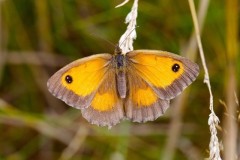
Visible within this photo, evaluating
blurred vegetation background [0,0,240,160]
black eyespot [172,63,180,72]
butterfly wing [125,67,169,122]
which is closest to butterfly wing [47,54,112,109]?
butterfly wing [125,67,169,122]

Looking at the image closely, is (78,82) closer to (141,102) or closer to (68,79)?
(68,79)

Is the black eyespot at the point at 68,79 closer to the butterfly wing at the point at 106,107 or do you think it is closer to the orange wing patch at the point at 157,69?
the butterfly wing at the point at 106,107

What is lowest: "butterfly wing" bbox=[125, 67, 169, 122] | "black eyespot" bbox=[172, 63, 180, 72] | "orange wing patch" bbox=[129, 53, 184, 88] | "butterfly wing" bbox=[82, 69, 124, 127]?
"butterfly wing" bbox=[82, 69, 124, 127]

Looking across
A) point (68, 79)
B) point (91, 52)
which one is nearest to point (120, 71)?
point (68, 79)

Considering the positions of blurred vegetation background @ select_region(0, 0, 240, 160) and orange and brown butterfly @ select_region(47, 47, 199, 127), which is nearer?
orange and brown butterfly @ select_region(47, 47, 199, 127)

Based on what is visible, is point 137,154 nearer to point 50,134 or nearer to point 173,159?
point 173,159

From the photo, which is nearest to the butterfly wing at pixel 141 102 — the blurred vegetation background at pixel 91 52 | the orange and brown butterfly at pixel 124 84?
the orange and brown butterfly at pixel 124 84

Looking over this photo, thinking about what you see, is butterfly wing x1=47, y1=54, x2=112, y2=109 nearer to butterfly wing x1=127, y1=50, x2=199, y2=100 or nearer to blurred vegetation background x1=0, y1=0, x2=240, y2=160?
butterfly wing x1=127, y1=50, x2=199, y2=100
